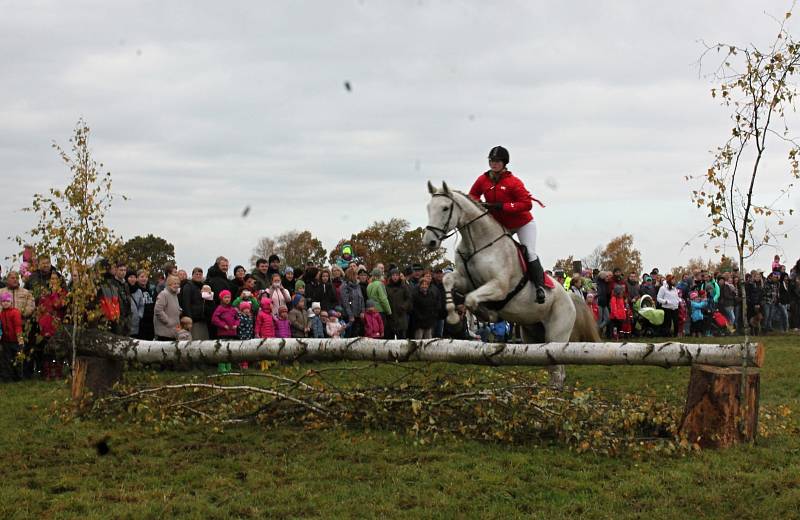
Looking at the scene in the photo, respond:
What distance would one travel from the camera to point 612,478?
6113 mm

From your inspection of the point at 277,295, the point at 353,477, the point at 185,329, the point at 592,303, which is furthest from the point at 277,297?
the point at 592,303

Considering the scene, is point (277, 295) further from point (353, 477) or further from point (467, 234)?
point (353, 477)

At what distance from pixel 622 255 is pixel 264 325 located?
201 ft

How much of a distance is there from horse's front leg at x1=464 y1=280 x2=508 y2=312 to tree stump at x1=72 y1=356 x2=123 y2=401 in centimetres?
380

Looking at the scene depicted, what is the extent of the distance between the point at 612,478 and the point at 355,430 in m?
2.55

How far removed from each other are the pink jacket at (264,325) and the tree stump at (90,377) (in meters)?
4.53

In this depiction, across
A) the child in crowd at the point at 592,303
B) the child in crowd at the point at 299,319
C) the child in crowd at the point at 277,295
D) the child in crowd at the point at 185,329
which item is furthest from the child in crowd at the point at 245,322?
the child in crowd at the point at 592,303

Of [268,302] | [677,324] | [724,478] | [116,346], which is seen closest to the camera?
[724,478]

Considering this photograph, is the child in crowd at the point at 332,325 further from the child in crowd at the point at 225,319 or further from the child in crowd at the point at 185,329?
the child in crowd at the point at 185,329

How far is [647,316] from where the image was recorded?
2009 cm

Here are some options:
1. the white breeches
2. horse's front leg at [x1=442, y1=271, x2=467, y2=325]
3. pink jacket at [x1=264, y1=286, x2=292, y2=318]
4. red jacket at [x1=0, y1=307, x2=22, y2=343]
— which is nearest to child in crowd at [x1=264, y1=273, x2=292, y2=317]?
pink jacket at [x1=264, y1=286, x2=292, y2=318]

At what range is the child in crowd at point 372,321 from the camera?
1513cm

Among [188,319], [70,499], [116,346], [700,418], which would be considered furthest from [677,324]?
[70,499]

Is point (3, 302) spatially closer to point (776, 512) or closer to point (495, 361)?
point (495, 361)
